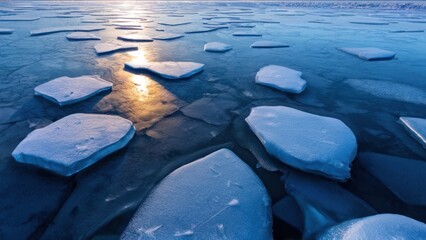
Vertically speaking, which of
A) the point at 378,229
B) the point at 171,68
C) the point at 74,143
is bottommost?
the point at 171,68

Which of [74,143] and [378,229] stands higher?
[378,229]

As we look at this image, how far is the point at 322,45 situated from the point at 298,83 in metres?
2.67

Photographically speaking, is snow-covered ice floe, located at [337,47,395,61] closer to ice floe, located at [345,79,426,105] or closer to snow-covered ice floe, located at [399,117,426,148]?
ice floe, located at [345,79,426,105]

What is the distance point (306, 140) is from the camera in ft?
5.20

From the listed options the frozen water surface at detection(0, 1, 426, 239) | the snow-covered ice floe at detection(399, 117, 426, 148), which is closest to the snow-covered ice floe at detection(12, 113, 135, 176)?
the frozen water surface at detection(0, 1, 426, 239)

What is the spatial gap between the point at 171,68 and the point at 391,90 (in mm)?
2590

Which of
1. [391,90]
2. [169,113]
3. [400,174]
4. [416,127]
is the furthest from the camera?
[391,90]

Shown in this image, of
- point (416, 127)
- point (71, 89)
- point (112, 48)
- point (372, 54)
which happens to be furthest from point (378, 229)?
point (112, 48)

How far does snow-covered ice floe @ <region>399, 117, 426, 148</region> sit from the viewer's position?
170 centimetres

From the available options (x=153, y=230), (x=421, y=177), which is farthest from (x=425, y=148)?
(x=153, y=230)

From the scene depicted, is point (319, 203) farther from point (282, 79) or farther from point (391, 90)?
point (391, 90)

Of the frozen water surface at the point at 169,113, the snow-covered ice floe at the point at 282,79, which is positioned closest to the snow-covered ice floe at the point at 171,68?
the frozen water surface at the point at 169,113

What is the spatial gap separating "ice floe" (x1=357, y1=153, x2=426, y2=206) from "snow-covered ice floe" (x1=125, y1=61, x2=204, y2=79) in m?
2.04

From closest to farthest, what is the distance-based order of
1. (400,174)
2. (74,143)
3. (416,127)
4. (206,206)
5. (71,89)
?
(206,206), (400,174), (74,143), (416,127), (71,89)
